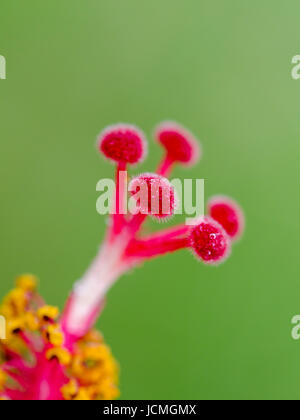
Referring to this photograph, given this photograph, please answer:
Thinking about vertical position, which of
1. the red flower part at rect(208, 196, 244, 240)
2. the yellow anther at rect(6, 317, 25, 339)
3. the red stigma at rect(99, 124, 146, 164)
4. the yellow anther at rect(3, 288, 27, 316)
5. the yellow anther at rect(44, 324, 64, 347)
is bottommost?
the yellow anther at rect(44, 324, 64, 347)

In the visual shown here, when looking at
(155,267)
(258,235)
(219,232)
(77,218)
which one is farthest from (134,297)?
(219,232)

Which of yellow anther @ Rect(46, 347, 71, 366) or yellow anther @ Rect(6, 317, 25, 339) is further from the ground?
yellow anther @ Rect(6, 317, 25, 339)

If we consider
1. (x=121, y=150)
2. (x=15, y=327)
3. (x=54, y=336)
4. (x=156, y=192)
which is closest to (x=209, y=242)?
(x=156, y=192)

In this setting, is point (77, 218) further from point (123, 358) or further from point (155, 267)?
point (123, 358)

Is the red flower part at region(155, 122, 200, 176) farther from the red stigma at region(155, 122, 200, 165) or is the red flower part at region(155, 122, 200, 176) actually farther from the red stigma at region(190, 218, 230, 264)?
Result: the red stigma at region(190, 218, 230, 264)

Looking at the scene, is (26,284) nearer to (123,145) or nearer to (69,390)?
(69,390)

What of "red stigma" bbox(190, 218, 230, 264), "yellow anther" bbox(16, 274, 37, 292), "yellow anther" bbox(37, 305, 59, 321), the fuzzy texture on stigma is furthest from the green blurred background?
"red stigma" bbox(190, 218, 230, 264)
